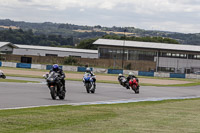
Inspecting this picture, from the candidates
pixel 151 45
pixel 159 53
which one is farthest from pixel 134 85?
pixel 151 45

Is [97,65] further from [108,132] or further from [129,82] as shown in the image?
[108,132]

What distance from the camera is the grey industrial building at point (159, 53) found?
105812 mm

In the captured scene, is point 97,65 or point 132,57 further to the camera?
point 132,57

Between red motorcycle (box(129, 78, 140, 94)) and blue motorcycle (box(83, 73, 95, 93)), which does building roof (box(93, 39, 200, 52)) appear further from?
blue motorcycle (box(83, 73, 95, 93))

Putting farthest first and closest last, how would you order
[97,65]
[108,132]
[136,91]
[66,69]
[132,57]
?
1. [132,57]
2. [97,65]
3. [66,69]
4. [136,91]
5. [108,132]

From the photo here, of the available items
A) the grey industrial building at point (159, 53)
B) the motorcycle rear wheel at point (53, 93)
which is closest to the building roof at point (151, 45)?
the grey industrial building at point (159, 53)

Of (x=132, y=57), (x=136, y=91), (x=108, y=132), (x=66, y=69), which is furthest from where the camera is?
(x=132, y=57)

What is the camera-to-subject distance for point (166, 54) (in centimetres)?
10981

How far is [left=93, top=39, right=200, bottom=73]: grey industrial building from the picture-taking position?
347ft

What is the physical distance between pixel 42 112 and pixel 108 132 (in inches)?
178

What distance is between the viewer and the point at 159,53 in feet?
366

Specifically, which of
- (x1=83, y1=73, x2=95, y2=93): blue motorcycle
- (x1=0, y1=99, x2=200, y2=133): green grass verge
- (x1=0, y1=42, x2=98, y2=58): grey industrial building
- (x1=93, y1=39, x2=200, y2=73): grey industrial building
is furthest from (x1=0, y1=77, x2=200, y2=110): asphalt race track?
(x1=0, y1=42, x2=98, y2=58): grey industrial building

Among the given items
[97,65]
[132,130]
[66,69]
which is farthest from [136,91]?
[97,65]

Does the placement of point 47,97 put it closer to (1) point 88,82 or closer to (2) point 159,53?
(1) point 88,82
